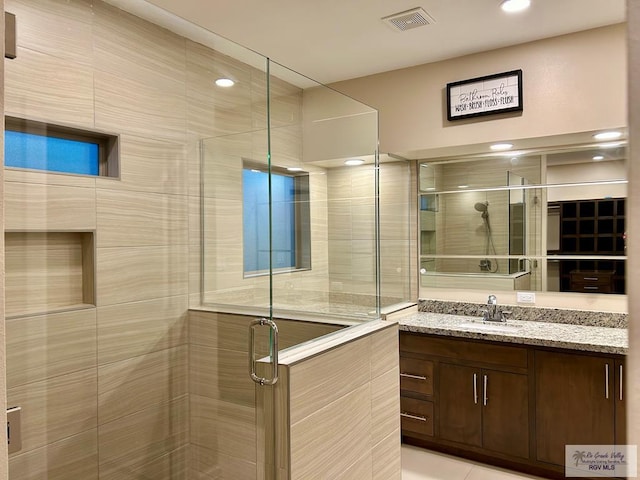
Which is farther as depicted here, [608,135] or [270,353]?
[608,135]

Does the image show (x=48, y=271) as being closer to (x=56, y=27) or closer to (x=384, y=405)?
(x=56, y=27)

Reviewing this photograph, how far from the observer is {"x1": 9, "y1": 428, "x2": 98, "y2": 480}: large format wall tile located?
59.8 inches

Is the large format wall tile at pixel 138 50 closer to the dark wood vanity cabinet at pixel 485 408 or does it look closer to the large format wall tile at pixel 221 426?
the large format wall tile at pixel 221 426

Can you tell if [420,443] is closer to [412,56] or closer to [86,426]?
[86,426]

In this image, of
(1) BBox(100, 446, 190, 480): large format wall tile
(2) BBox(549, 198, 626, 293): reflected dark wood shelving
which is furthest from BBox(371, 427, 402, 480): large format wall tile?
(2) BBox(549, 198, 626, 293): reflected dark wood shelving

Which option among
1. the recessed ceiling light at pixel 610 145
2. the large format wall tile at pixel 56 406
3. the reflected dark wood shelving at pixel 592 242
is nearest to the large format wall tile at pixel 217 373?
the large format wall tile at pixel 56 406

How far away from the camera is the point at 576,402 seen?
264cm

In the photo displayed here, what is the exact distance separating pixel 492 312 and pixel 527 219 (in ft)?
2.33

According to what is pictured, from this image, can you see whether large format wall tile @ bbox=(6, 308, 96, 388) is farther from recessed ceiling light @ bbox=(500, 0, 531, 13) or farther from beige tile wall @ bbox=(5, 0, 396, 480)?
recessed ceiling light @ bbox=(500, 0, 531, 13)

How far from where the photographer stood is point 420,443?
320cm

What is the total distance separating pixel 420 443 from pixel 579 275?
5.22 feet

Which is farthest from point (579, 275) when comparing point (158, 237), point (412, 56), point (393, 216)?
point (158, 237)

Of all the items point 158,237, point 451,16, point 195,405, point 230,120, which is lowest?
point 195,405
